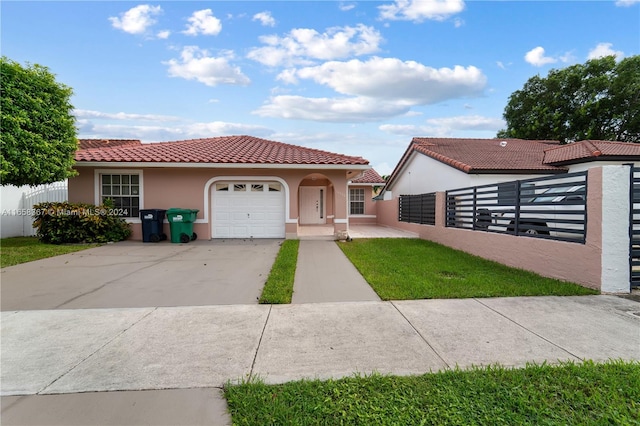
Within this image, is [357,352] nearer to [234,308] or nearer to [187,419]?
[187,419]

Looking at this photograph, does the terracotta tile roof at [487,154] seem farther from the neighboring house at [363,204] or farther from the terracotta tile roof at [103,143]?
the terracotta tile roof at [103,143]

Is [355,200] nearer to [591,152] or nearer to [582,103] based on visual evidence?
[591,152]

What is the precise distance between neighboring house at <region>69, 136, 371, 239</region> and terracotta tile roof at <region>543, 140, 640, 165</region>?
9.96m

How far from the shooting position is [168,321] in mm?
4352

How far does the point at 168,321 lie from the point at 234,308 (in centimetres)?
92

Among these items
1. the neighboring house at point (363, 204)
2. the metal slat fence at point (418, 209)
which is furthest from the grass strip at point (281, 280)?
the neighboring house at point (363, 204)

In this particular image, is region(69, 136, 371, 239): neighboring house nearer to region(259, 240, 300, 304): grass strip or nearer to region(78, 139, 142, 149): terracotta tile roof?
region(259, 240, 300, 304): grass strip

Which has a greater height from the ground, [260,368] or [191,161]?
[191,161]

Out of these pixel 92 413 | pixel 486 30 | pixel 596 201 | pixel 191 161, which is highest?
pixel 486 30

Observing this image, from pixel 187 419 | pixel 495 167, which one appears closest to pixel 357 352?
pixel 187 419

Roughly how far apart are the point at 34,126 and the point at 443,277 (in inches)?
490

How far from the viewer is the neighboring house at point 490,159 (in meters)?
14.2

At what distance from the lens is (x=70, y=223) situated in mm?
11602

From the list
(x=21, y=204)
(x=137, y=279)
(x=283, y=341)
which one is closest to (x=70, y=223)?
(x=21, y=204)
